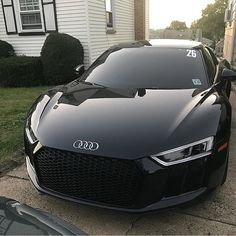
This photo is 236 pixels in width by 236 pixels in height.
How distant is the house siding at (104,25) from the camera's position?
1074 cm

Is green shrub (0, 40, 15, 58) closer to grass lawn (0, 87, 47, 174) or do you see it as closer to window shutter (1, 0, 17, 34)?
window shutter (1, 0, 17, 34)

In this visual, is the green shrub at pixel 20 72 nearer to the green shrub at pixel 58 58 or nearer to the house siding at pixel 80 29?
the green shrub at pixel 58 58

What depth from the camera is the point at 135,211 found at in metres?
2.59

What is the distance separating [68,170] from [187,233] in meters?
1.10

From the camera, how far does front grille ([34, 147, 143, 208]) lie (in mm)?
2559

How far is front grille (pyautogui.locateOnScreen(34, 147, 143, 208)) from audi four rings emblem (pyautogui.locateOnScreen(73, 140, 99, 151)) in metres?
0.06

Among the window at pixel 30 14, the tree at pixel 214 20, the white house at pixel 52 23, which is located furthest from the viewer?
the tree at pixel 214 20

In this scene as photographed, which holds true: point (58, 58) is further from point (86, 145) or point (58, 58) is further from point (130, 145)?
point (130, 145)

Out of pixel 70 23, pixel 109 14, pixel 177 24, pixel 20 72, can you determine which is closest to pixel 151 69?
pixel 20 72

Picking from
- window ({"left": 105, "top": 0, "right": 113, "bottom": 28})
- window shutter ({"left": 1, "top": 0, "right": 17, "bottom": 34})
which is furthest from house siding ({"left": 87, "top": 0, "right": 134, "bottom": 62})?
window shutter ({"left": 1, "top": 0, "right": 17, "bottom": 34})

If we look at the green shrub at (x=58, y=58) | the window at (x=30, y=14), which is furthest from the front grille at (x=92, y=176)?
the window at (x=30, y=14)

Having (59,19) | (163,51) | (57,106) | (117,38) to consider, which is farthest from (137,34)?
(57,106)

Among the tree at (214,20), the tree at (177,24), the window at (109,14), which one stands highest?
the window at (109,14)

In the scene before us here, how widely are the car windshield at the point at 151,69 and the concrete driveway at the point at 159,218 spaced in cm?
133
